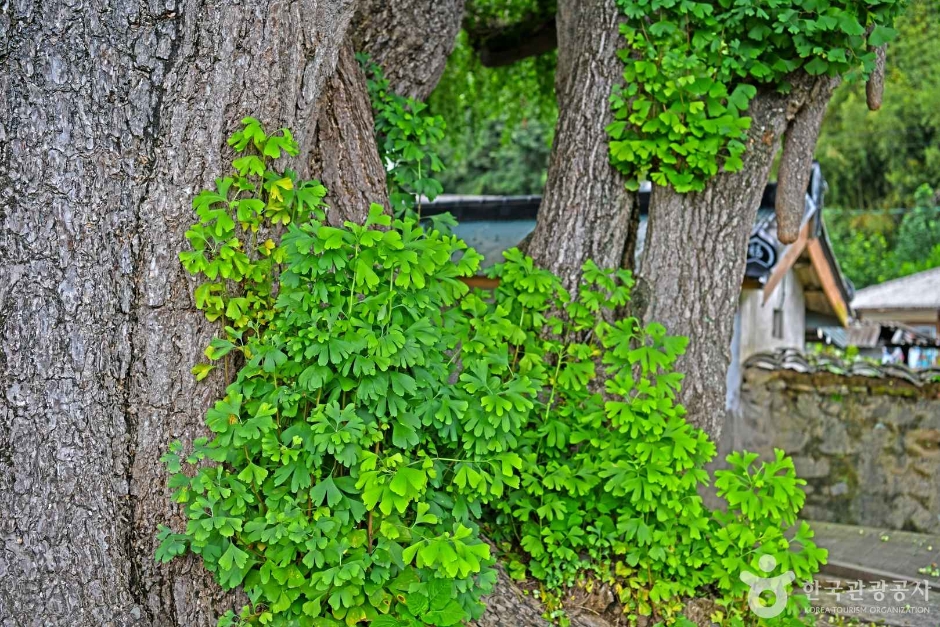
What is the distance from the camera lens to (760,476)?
3322mm

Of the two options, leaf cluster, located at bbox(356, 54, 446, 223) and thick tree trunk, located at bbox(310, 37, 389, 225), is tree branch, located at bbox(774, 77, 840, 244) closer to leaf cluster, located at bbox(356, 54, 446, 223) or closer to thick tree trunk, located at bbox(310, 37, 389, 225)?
leaf cluster, located at bbox(356, 54, 446, 223)

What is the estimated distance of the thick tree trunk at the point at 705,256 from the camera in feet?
11.9

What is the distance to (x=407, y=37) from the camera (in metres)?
4.04

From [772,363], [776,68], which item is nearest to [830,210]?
[772,363]

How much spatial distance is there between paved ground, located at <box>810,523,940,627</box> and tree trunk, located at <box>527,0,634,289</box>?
2515 mm

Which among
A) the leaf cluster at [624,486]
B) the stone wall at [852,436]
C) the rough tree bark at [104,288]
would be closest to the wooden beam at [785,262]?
the stone wall at [852,436]

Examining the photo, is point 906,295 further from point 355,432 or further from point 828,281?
point 355,432

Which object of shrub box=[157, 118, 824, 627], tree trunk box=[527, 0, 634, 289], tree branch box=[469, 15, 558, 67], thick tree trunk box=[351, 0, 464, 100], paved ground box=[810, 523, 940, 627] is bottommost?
paved ground box=[810, 523, 940, 627]

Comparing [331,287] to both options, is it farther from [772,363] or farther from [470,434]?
[772,363]

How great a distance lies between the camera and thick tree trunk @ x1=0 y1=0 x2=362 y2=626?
8.27ft

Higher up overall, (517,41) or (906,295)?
(517,41)

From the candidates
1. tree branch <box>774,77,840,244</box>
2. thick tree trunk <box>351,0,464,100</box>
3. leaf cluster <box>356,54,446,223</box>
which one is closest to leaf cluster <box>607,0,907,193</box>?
tree branch <box>774,77,840,244</box>

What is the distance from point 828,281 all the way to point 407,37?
7222 mm

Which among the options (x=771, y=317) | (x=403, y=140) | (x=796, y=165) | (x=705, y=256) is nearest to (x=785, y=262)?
(x=771, y=317)
